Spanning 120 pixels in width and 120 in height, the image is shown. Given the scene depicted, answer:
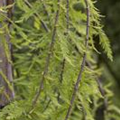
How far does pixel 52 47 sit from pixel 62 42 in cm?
2

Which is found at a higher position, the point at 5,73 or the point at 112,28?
the point at 5,73

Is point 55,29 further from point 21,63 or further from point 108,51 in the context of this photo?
point 21,63

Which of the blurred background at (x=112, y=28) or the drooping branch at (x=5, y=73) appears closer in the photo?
the drooping branch at (x=5, y=73)

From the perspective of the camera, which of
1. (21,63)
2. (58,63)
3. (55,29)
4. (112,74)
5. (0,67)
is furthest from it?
(112,74)

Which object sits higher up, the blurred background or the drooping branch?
the drooping branch

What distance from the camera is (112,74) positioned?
3.42m

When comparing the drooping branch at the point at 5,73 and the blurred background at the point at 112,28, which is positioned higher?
the drooping branch at the point at 5,73

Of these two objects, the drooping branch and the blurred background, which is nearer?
the drooping branch

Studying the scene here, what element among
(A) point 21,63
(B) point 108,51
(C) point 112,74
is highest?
(B) point 108,51

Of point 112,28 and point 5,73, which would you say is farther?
point 112,28

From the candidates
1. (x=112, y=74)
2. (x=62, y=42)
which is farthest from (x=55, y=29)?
(x=112, y=74)

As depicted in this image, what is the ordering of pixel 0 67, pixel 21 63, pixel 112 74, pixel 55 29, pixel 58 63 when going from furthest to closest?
pixel 112 74 < pixel 21 63 < pixel 0 67 < pixel 58 63 < pixel 55 29

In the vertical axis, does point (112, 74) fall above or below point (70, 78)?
below

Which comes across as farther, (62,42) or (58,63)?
(58,63)
